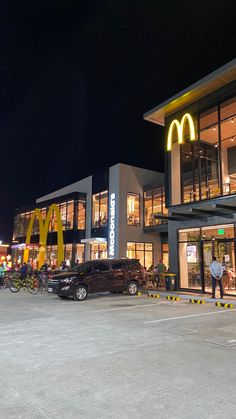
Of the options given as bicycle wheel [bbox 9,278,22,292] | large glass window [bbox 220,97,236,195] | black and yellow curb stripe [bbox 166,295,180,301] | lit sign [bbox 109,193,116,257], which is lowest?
black and yellow curb stripe [bbox 166,295,180,301]

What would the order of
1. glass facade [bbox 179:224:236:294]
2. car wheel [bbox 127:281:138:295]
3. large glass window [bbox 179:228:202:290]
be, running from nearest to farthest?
glass facade [bbox 179:224:236:294] < large glass window [bbox 179:228:202:290] < car wheel [bbox 127:281:138:295]

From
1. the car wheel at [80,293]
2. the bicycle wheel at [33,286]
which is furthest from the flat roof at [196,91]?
the bicycle wheel at [33,286]

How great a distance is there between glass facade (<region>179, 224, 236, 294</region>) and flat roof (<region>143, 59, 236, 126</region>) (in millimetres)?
7166

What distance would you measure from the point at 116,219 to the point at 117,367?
21.7 meters

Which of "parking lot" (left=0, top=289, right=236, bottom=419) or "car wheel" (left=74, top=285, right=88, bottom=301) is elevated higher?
"car wheel" (left=74, top=285, right=88, bottom=301)

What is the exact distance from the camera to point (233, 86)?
54.2ft

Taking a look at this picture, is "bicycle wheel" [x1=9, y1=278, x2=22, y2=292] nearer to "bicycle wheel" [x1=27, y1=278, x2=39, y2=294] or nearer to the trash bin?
"bicycle wheel" [x1=27, y1=278, x2=39, y2=294]

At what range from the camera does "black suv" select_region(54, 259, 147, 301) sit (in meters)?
15.4

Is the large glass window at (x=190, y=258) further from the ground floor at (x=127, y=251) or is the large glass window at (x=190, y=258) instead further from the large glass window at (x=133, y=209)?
the large glass window at (x=133, y=209)

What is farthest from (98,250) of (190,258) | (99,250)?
(190,258)

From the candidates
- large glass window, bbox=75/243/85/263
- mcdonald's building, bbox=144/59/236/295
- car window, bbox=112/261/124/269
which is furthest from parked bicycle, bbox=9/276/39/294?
large glass window, bbox=75/243/85/263

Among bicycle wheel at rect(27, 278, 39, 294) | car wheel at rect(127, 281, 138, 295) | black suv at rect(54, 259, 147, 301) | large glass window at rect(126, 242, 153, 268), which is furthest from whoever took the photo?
large glass window at rect(126, 242, 153, 268)

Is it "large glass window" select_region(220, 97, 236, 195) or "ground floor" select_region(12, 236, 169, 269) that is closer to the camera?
"large glass window" select_region(220, 97, 236, 195)

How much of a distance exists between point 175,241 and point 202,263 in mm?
2181
